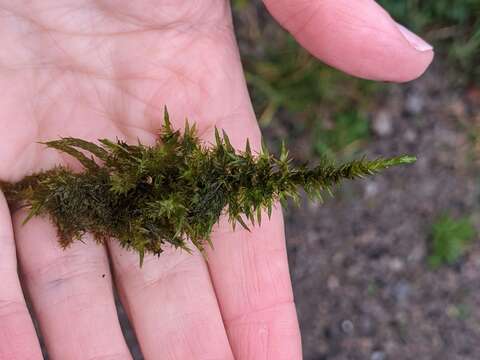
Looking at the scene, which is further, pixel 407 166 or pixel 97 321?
pixel 407 166

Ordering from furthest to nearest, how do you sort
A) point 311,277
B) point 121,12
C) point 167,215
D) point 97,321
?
point 311,277, point 121,12, point 97,321, point 167,215

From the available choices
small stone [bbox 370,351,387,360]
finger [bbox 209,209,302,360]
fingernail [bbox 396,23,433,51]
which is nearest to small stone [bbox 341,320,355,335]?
small stone [bbox 370,351,387,360]

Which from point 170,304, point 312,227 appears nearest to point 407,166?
point 312,227

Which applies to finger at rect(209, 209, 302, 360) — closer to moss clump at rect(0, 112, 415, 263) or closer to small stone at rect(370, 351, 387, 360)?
moss clump at rect(0, 112, 415, 263)

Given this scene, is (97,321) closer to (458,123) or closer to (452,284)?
(452,284)

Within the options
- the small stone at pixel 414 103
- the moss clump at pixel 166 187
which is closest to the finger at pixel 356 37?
the moss clump at pixel 166 187

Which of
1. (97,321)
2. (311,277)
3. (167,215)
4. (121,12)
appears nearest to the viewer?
(167,215)

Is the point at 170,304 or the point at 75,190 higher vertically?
the point at 75,190

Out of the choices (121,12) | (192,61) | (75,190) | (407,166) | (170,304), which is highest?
(121,12)
